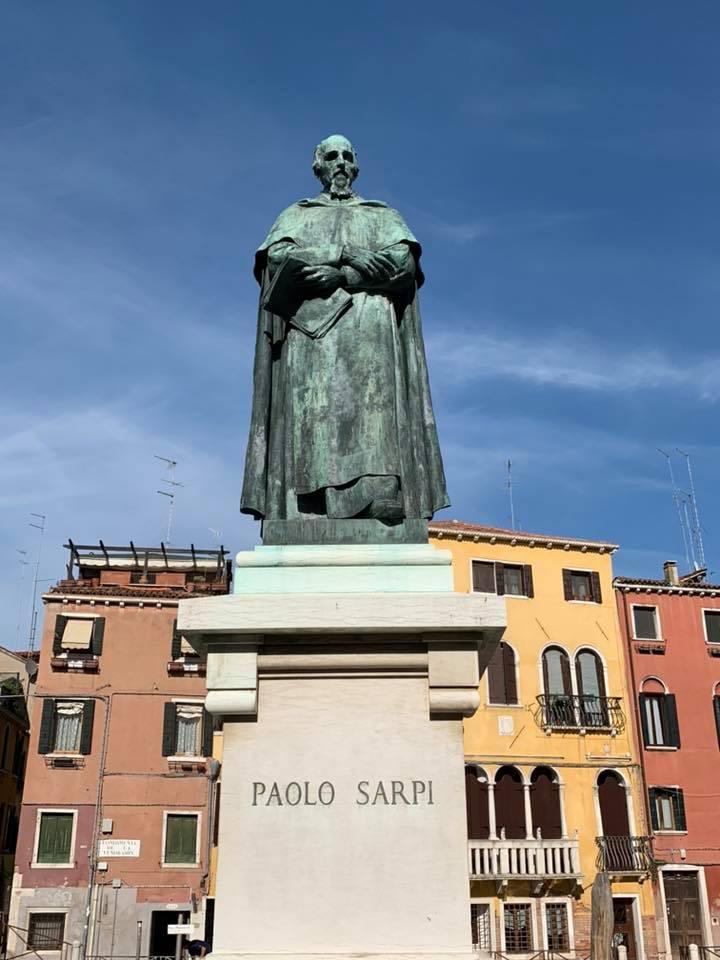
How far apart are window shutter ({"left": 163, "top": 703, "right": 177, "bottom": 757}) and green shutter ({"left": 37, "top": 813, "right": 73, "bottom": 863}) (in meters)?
4.11

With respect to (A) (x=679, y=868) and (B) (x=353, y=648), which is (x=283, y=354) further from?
(A) (x=679, y=868)

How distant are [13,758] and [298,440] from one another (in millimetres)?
44246

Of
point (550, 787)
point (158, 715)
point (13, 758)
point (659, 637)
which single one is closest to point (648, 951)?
point (550, 787)

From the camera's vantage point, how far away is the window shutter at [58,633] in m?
38.7

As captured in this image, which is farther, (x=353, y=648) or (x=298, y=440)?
(x=298, y=440)

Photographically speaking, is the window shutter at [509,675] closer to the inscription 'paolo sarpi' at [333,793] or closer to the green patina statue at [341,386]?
the green patina statue at [341,386]

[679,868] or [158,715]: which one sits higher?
[158,715]

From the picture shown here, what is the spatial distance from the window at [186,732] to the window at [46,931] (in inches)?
262

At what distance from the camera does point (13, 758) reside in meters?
46.1

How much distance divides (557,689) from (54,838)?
64.9 feet

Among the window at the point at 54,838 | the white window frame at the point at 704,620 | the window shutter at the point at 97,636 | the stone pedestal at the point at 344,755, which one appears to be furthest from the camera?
the white window frame at the point at 704,620

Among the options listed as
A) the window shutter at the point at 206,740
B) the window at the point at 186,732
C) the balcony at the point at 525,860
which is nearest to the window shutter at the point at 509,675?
the balcony at the point at 525,860

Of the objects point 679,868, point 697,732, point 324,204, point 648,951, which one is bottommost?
point 648,951

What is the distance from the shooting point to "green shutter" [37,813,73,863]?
117 ft
